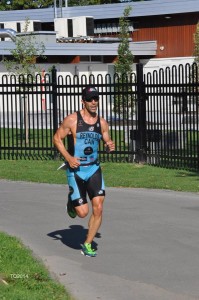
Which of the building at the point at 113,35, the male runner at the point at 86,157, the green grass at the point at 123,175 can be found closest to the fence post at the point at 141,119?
the green grass at the point at 123,175

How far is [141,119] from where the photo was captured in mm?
17047

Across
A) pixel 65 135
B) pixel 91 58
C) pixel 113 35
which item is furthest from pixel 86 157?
pixel 113 35

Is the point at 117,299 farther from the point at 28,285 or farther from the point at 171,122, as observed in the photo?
the point at 171,122

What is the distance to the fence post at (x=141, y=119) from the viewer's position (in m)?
16.9

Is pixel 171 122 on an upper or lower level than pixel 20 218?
upper

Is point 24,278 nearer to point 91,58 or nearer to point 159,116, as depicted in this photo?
point 159,116

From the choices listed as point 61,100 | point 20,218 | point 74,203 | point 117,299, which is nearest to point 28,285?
point 117,299

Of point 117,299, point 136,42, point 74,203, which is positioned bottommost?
point 117,299

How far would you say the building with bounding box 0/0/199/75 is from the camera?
4284 cm

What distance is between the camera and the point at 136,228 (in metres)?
10.5

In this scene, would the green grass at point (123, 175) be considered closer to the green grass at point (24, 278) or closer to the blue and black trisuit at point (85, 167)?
the blue and black trisuit at point (85, 167)

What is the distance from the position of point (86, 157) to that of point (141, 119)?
8468mm

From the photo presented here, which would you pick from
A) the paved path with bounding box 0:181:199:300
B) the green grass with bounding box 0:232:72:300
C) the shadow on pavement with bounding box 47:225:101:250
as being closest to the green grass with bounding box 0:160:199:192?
the paved path with bounding box 0:181:199:300

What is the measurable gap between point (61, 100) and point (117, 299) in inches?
474
